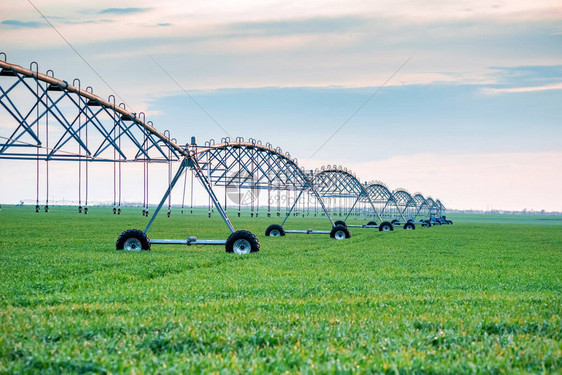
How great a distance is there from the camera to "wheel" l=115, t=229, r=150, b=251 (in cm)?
2138

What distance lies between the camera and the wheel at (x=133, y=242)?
70.1ft

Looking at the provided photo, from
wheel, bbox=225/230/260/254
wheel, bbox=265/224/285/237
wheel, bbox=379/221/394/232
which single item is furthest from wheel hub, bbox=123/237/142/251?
wheel, bbox=379/221/394/232

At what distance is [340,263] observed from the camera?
702 inches

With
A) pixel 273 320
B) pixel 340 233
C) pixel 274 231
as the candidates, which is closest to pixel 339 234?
pixel 340 233

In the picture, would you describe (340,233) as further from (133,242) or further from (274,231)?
(133,242)

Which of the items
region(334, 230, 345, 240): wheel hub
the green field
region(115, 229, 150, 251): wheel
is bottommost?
the green field

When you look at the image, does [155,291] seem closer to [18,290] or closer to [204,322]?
[18,290]

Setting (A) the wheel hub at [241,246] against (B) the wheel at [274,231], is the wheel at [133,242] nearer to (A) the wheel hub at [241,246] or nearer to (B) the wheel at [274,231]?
(A) the wheel hub at [241,246]

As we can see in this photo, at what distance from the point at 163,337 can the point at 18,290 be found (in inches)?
213

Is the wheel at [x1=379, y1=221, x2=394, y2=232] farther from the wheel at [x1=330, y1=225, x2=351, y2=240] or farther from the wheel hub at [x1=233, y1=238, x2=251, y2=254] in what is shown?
the wheel hub at [x1=233, y1=238, x2=251, y2=254]

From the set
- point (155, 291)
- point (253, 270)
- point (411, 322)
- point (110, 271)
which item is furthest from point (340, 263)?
point (411, 322)

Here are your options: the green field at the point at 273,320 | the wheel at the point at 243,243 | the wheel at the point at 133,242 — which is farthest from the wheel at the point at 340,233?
the green field at the point at 273,320

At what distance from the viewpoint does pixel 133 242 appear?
21609 millimetres

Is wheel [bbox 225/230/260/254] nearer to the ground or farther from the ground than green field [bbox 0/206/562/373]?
farther from the ground
